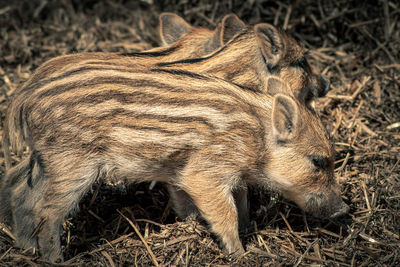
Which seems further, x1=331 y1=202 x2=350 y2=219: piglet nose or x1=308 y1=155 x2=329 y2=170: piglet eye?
x1=331 y1=202 x2=350 y2=219: piglet nose

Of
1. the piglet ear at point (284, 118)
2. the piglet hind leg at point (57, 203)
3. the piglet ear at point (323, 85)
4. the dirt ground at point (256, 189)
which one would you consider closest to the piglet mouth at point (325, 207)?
the dirt ground at point (256, 189)

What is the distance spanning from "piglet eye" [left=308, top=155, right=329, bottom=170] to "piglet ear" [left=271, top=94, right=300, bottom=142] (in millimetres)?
200

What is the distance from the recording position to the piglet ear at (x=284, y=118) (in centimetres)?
298

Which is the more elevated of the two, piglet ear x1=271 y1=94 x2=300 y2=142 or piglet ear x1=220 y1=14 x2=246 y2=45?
piglet ear x1=220 y1=14 x2=246 y2=45

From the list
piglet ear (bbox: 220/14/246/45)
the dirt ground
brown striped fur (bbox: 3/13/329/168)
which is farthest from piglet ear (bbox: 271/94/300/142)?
piglet ear (bbox: 220/14/246/45)

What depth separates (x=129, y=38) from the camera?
512 cm

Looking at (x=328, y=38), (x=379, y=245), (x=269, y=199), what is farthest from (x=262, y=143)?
(x=328, y=38)

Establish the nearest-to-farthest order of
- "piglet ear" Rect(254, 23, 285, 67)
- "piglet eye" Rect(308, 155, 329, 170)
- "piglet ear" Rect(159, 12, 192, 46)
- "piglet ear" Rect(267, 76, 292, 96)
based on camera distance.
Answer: "piglet eye" Rect(308, 155, 329, 170) → "piglet ear" Rect(267, 76, 292, 96) → "piglet ear" Rect(254, 23, 285, 67) → "piglet ear" Rect(159, 12, 192, 46)

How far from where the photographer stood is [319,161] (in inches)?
122

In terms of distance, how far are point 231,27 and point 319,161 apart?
5.30ft

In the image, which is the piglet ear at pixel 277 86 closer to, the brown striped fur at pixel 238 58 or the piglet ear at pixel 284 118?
the brown striped fur at pixel 238 58

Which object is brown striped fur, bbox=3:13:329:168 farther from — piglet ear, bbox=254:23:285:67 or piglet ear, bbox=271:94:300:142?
piglet ear, bbox=271:94:300:142

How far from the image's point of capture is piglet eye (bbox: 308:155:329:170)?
10.2 feet

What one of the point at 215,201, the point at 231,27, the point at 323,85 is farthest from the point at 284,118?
the point at 231,27
